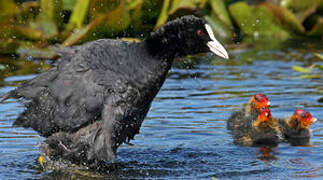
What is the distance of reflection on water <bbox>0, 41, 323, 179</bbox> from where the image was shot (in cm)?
493

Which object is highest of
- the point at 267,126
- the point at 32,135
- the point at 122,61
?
the point at 122,61

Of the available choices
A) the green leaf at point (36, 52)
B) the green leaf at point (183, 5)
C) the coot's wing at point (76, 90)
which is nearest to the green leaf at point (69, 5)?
the green leaf at point (36, 52)

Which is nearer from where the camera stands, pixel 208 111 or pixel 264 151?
pixel 264 151

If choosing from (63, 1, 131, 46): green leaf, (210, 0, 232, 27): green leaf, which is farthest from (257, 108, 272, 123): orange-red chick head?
(210, 0, 232, 27): green leaf

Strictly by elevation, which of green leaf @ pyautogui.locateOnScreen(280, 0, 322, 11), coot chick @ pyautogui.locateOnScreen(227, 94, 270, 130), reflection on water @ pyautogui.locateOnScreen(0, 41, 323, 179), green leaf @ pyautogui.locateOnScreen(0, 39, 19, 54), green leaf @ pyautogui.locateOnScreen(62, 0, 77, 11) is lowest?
green leaf @ pyautogui.locateOnScreen(0, 39, 19, 54)

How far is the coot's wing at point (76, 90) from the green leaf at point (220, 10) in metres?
5.56

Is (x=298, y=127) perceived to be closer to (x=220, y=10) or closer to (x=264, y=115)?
(x=264, y=115)

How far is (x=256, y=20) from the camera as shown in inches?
429

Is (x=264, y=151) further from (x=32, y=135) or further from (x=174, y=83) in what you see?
(x=174, y=83)

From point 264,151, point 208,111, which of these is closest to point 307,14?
point 208,111

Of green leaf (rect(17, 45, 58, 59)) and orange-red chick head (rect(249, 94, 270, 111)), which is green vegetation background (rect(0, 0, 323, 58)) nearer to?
green leaf (rect(17, 45, 58, 59))

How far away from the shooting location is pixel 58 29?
29.9 ft

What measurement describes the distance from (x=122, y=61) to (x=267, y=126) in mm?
1765

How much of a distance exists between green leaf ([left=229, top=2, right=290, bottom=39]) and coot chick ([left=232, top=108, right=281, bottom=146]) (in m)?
4.79
